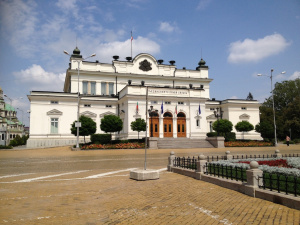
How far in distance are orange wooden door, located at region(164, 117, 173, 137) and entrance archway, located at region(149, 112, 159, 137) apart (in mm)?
1368

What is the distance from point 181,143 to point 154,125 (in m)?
5.58

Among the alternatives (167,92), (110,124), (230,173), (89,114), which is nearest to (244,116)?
(167,92)

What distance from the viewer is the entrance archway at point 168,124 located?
39709mm

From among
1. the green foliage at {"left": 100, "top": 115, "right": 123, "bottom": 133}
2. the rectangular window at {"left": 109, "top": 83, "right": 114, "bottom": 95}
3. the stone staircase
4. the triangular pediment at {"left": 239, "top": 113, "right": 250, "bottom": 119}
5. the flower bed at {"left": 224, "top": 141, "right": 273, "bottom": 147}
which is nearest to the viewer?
the green foliage at {"left": 100, "top": 115, "right": 123, "bottom": 133}

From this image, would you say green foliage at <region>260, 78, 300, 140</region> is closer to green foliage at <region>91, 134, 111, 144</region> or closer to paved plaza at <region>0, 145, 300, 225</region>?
green foliage at <region>91, 134, 111, 144</region>

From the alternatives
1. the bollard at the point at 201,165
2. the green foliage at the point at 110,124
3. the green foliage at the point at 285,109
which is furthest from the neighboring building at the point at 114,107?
the bollard at the point at 201,165

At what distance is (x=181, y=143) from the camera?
1420 inches

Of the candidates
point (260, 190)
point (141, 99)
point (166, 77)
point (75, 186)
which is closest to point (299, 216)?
point (260, 190)

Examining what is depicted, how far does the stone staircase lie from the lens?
1372 inches

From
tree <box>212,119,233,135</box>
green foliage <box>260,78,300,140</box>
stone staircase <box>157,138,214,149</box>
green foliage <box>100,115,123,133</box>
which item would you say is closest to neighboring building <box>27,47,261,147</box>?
stone staircase <box>157,138,214,149</box>

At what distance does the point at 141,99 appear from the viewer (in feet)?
129

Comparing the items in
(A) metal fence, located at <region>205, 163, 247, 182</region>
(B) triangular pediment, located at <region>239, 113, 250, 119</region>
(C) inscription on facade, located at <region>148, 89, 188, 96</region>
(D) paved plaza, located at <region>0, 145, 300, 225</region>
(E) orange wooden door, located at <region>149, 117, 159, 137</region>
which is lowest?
(D) paved plaza, located at <region>0, 145, 300, 225</region>

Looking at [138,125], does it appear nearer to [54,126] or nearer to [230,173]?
[54,126]

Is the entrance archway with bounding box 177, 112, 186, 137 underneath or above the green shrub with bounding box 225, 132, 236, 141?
above
